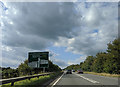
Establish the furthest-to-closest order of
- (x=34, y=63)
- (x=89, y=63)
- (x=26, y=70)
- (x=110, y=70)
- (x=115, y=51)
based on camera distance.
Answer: (x=89, y=63) → (x=26, y=70) → (x=110, y=70) → (x=115, y=51) → (x=34, y=63)

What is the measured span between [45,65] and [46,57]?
188 centimetres

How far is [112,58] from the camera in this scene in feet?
137

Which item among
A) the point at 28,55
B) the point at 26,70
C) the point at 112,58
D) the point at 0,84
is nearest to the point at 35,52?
the point at 28,55

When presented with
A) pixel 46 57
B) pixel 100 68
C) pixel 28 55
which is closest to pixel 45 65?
pixel 46 57

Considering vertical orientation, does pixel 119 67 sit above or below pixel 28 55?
below

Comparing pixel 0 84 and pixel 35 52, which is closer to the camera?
pixel 0 84

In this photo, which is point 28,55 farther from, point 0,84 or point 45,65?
point 0,84

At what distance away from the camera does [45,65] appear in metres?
33.4

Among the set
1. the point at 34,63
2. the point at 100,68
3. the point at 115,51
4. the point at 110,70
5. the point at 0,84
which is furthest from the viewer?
the point at 100,68

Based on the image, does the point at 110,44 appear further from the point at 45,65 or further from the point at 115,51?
the point at 45,65

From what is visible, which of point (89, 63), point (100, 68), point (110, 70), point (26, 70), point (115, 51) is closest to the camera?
point (115, 51)

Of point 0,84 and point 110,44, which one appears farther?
point 110,44

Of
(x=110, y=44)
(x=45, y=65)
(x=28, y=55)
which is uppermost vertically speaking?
(x=110, y=44)

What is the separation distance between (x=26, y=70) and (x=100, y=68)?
3345 cm
